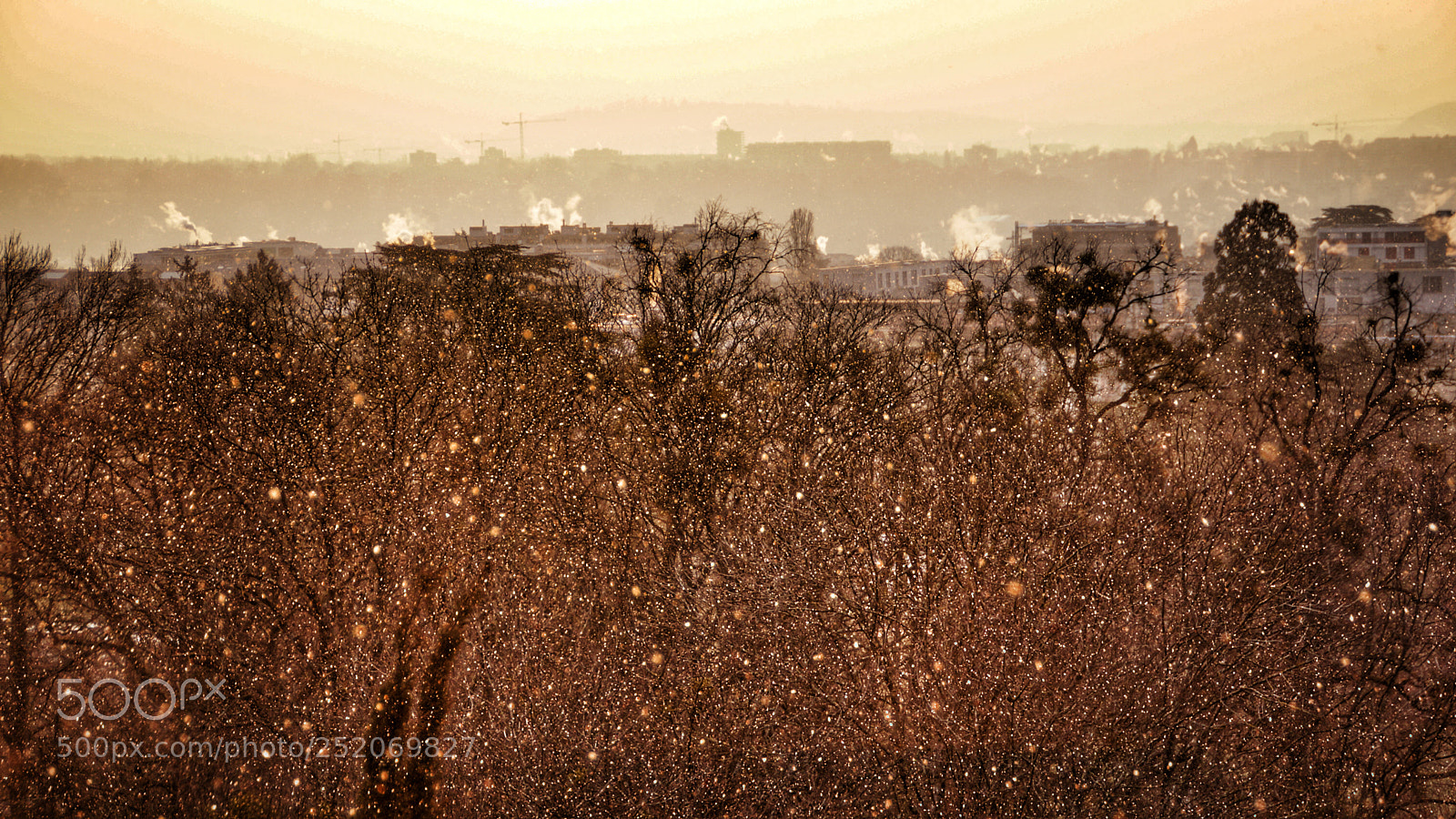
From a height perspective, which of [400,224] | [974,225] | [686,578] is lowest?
[686,578]

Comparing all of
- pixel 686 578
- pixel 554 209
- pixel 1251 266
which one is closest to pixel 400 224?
pixel 554 209

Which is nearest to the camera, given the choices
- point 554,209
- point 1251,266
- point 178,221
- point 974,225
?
point 1251,266

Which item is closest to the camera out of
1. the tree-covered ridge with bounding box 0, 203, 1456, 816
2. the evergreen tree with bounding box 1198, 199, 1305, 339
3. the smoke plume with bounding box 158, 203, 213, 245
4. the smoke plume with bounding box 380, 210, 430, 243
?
the tree-covered ridge with bounding box 0, 203, 1456, 816

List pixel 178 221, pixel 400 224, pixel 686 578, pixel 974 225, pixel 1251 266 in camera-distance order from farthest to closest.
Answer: pixel 974 225 < pixel 400 224 < pixel 178 221 < pixel 1251 266 < pixel 686 578

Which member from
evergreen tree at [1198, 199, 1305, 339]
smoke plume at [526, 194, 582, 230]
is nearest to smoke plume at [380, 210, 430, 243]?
smoke plume at [526, 194, 582, 230]

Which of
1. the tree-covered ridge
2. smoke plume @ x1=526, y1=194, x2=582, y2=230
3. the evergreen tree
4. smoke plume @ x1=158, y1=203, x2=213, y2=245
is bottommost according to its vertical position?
the tree-covered ridge

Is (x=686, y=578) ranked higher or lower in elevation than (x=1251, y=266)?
lower

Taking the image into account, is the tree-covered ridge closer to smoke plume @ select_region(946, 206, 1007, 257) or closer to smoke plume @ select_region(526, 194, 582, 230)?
smoke plume @ select_region(946, 206, 1007, 257)

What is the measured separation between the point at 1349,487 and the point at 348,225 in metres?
153

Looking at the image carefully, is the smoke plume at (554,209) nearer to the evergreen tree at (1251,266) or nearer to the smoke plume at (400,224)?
the smoke plume at (400,224)

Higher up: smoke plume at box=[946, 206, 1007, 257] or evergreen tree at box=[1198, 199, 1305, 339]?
smoke plume at box=[946, 206, 1007, 257]

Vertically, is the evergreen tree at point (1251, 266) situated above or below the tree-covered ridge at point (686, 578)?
above

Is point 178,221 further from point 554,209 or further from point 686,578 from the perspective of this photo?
point 686,578

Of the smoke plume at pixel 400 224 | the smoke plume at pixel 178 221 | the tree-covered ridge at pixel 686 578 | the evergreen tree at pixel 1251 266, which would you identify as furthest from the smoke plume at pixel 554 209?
the tree-covered ridge at pixel 686 578
